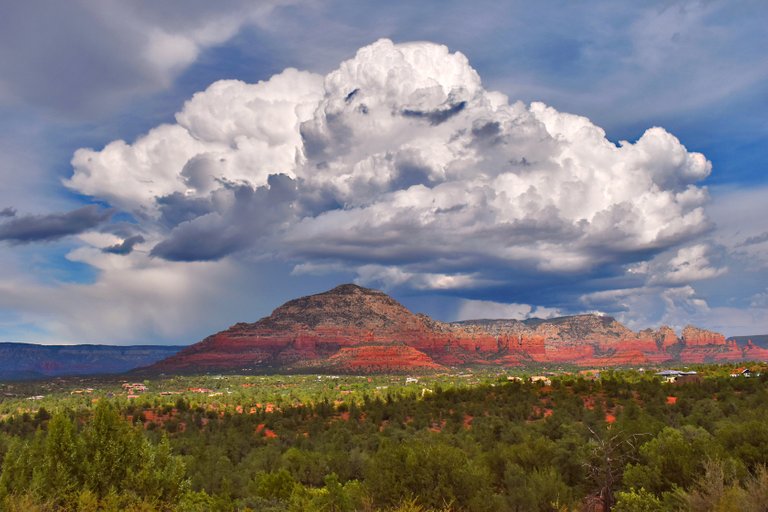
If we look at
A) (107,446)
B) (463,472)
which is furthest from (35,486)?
(463,472)

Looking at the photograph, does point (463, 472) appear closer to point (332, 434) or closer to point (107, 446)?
point (107, 446)

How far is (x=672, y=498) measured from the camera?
31984 mm

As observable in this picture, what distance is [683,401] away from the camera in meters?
73.1

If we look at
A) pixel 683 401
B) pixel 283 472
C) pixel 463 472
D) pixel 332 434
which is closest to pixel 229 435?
pixel 332 434

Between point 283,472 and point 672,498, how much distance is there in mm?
27356

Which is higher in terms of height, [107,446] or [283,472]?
[107,446]

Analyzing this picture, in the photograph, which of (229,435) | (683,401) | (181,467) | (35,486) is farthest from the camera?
(229,435)

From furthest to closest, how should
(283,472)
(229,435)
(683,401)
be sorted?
1. (229,435)
2. (683,401)
3. (283,472)

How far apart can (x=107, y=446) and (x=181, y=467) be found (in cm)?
444

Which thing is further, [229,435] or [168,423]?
[168,423]

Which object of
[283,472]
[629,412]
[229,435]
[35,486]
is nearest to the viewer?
[35,486]

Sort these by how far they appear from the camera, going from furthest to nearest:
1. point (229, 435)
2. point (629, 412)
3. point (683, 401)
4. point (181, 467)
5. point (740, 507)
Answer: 1. point (229, 435)
2. point (683, 401)
3. point (629, 412)
4. point (181, 467)
5. point (740, 507)

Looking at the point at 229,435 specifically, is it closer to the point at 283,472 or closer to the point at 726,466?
the point at 283,472

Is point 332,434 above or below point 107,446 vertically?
below
